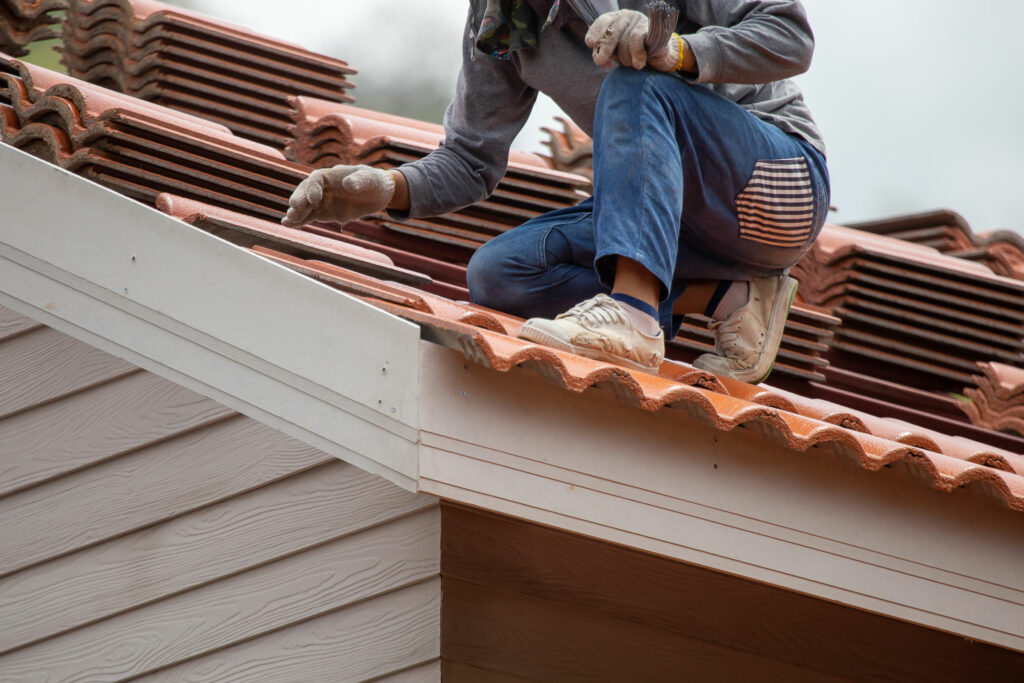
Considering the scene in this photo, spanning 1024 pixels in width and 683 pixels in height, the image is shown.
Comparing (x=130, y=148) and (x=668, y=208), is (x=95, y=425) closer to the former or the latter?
(x=668, y=208)

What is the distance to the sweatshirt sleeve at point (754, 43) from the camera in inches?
101

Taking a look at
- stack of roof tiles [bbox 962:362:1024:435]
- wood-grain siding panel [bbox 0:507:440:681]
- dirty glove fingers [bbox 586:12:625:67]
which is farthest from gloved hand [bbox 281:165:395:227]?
stack of roof tiles [bbox 962:362:1024:435]

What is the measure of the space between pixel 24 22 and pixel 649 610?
195 inches

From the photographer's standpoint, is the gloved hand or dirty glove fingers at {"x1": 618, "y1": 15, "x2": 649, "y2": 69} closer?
dirty glove fingers at {"x1": 618, "y1": 15, "x2": 649, "y2": 69}

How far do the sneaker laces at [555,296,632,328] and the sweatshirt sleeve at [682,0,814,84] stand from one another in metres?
0.62

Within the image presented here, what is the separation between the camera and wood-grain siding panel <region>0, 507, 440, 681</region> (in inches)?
83.0

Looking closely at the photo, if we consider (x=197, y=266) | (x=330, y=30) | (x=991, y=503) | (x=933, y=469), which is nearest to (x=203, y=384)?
(x=197, y=266)

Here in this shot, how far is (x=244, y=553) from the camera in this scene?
86.3 inches

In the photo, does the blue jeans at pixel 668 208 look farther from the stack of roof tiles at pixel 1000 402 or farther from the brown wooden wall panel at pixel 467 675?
the stack of roof tiles at pixel 1000 402

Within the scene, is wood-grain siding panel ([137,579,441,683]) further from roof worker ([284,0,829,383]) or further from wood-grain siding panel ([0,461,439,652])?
roof worker ([284,0,829,383])

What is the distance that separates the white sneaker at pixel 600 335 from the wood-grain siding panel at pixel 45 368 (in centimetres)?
91

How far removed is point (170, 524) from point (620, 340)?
3.35 feet

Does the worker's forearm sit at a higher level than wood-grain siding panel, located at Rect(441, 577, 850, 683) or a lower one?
higher

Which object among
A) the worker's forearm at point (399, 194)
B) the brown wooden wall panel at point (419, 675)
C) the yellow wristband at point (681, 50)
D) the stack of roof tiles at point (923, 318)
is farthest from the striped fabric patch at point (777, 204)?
the stack of roof tiles at point (923, 318)
